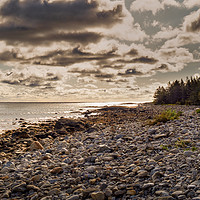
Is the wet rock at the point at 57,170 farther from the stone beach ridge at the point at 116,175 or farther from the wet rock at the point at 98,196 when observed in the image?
the wet rock at the point at 98,196

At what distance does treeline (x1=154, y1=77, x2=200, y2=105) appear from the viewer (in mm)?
67000

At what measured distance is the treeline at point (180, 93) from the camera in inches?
2638

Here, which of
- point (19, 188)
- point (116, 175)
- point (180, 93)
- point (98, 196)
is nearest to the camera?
point (98, 196)

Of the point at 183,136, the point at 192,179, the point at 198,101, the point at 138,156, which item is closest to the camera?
the point at 192,179

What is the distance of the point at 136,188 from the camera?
5430mm

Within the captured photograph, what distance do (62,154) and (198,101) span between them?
67.3 metres

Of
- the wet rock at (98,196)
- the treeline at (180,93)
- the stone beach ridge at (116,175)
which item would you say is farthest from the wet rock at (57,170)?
the treeline at (180,93)

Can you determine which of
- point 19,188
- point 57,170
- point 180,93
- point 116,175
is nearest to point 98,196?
point 116,175

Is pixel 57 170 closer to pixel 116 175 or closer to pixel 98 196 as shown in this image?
pixel 116 175

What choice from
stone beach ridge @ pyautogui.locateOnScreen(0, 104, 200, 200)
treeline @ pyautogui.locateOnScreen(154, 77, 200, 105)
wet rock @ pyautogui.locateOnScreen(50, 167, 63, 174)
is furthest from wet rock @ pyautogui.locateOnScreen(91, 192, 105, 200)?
treeline @ pyautogui.locateOnScreen(154, 77, 200, 105)

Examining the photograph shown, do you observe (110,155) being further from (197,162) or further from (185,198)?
(185,198)

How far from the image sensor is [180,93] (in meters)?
81.5

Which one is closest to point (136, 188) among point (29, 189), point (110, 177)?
point (110, 177)

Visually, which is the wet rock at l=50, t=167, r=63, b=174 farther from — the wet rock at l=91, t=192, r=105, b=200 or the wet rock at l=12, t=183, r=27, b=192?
the wet rock at l=91, t=192, r=105, b=200
